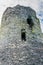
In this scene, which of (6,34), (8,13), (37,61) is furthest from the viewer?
(8,13)

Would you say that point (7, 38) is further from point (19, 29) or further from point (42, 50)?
point (42, 50)

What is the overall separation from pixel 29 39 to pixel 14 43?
40.0 inches

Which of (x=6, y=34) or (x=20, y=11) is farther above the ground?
(x=20, y=11)

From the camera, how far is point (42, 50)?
19.3m

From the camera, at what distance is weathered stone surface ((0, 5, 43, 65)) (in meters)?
18.6

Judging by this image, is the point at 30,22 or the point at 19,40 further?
the point at 30,22

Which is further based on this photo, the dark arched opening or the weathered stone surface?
the dark arched opening

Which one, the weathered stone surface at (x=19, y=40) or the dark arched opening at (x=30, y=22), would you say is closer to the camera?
the weathered stone surface at (x=19, y=40)

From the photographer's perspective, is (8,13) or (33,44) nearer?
(33,44)

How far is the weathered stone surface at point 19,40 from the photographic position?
1858 cm

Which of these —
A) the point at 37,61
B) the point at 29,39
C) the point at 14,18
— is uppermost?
the point at 14,18

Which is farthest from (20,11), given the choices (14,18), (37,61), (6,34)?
(37,61)

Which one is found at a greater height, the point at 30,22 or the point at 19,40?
the point at 30,22

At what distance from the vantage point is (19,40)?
64.3 feet
